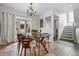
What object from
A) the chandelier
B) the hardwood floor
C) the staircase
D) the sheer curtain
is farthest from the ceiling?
the hardwood floor

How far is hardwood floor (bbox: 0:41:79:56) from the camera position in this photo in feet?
7.55

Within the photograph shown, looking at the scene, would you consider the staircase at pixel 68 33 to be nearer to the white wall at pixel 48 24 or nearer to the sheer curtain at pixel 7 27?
the white wall at pixel 48 24

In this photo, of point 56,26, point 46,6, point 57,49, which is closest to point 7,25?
point 46,6

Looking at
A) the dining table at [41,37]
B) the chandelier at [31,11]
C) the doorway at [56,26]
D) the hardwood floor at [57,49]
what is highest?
the chandelier at [31,11]

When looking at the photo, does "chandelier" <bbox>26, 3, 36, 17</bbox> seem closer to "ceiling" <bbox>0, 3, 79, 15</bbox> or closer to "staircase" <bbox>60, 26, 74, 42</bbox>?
"ceiling" <bbox>0, 3, 79, 15</bbox>

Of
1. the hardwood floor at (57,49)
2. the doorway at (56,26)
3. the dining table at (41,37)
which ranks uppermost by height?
the doorway at (56,26)

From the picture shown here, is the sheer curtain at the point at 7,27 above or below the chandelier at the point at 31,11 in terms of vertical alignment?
below

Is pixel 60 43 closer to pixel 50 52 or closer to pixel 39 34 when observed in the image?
pixel 50 52

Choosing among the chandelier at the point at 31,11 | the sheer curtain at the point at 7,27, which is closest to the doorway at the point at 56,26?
the chandelier at the point at 31,11

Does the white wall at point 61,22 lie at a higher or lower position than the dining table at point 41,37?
higher

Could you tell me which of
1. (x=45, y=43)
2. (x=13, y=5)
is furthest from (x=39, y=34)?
(x=13, y=5)

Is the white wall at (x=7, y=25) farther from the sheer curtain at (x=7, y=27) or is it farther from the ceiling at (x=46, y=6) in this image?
the ceiling at (x=46, y=6)

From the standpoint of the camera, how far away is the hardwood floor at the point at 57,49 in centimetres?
230

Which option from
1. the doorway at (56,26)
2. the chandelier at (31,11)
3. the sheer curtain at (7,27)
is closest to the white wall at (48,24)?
the doorway at (56,26)
